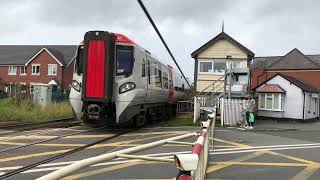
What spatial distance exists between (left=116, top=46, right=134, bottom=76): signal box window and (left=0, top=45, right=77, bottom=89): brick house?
5350cm

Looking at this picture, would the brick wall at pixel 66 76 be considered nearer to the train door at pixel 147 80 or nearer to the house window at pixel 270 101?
the house window at pixel 270 101

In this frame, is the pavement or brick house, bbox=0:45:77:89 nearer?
the pavement

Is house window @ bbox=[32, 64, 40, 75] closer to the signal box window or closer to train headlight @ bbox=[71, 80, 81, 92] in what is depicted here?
train headlight @ bbox=[71, 80, 81, 92]

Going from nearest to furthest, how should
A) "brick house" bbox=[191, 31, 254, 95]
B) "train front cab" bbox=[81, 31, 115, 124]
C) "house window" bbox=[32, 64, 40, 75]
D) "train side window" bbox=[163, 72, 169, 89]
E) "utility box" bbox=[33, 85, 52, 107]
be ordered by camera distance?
"train front cab" bbox=[81, 31, 115, 124] → "train side window" bbox=[163, 72, 169, 89] → "utility box" bbox=[33, 85, 52, 107] → "brick house" bbox=[191, 31, 254, 95] → "house window" bbox=[32, 64, 40, 75]

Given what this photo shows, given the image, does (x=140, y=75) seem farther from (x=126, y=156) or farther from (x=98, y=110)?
(x=126, y=156)

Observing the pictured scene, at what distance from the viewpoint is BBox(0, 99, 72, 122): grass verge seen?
2431 cm

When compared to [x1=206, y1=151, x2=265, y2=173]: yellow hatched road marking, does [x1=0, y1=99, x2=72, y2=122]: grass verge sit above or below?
above

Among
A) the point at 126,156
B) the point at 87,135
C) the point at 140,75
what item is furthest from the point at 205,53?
the point at 126,156

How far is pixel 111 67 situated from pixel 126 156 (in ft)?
44.5

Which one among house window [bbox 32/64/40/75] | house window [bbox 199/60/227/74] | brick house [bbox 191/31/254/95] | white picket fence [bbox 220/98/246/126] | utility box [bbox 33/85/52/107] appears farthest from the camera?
house window [bbox 32/64/40/75]

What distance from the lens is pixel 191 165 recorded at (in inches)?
150

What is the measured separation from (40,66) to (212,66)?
4286cm

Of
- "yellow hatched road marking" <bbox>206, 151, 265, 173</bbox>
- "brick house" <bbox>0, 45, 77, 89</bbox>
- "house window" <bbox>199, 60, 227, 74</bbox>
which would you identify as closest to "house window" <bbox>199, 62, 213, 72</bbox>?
"house window" <bbox>199, 60, 227, 74</bbox>

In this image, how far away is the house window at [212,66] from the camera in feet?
117
